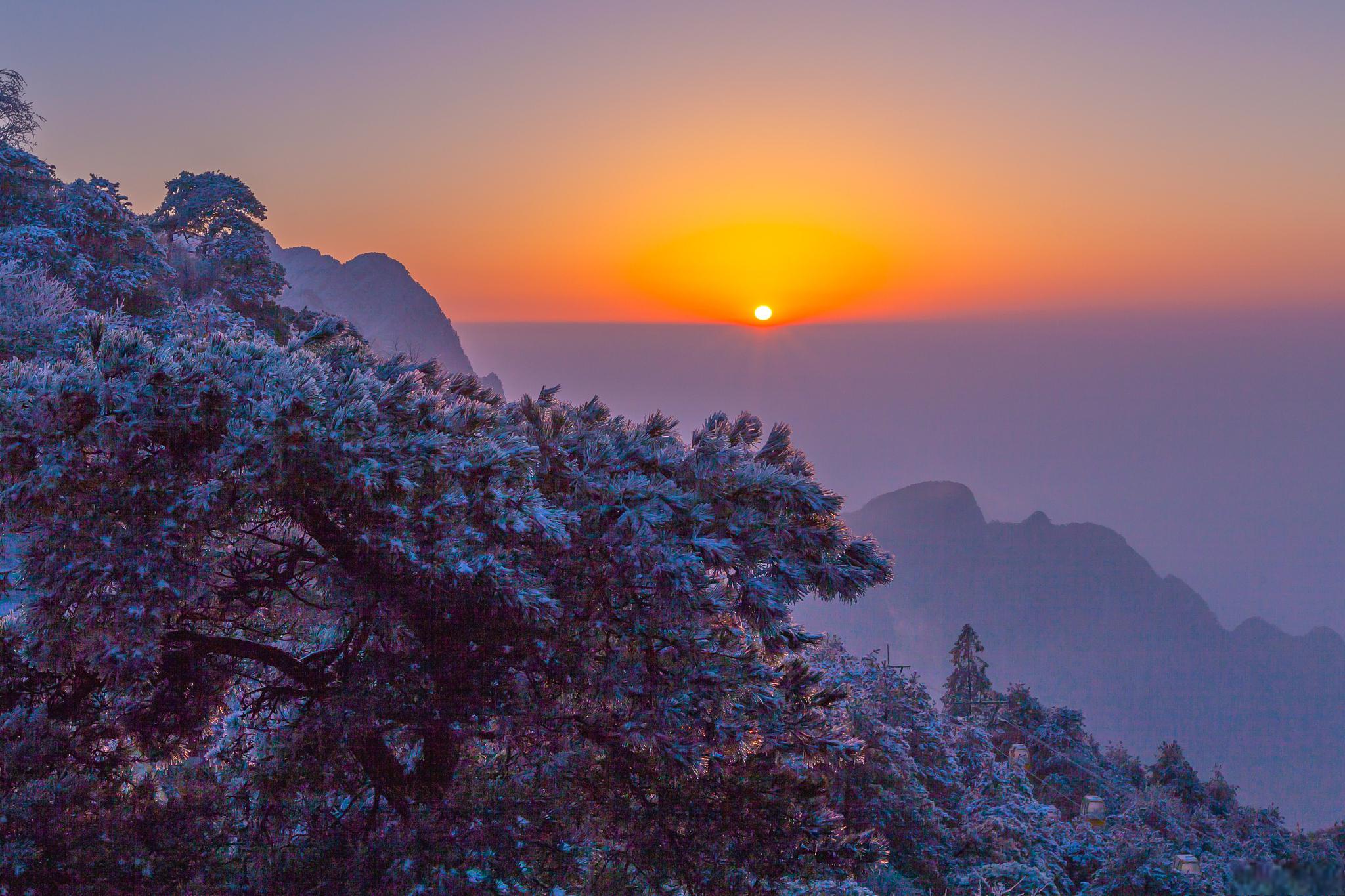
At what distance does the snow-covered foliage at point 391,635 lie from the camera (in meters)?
5.46

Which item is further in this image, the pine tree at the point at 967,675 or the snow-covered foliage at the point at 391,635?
the pine tree at the point at 967,675

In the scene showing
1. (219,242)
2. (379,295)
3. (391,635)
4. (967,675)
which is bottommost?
(391,635)

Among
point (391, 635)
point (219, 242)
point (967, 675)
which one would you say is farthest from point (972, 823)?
point (219, 242)

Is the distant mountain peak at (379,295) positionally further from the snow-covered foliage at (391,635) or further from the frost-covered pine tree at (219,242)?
the snow-covered foliage at (391,635)

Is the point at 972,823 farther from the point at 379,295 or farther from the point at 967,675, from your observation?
the point at 379,295

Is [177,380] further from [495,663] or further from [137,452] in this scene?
[495,663]

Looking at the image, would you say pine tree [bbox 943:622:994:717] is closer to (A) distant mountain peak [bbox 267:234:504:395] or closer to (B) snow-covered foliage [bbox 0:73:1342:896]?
(B) snow-covered foliage [bbox 0:73:1342:896]

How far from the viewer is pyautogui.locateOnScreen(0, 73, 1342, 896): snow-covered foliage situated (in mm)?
5465

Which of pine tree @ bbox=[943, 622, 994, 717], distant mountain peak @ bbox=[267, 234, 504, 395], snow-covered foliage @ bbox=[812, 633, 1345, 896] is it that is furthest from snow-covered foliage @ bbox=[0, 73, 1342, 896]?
distant mountain peak @ bbox=[267, 234, 504, 395]

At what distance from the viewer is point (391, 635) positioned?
612 cm

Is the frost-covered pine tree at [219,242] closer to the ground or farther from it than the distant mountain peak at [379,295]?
closer to the ground

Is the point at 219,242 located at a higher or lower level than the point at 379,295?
lower

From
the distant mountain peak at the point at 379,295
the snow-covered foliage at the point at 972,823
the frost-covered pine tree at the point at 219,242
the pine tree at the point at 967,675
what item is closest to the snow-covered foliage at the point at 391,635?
the snow-covered foliage at the point at 972,823

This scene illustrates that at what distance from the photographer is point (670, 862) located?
6605 mm
